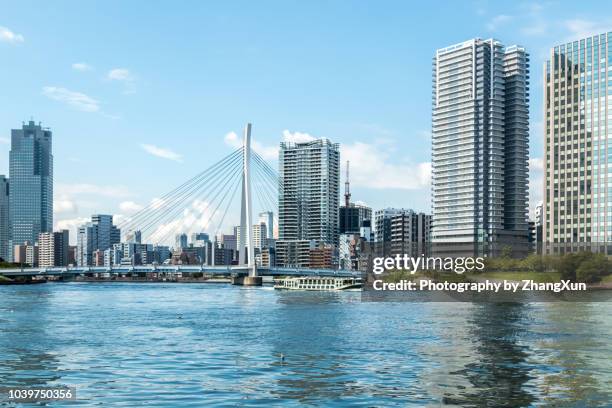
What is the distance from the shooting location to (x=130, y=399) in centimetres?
3809

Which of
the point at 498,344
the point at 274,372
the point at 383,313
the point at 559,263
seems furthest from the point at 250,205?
the point at 274,372

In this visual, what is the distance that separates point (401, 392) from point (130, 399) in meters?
13.3

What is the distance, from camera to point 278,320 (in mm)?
88500

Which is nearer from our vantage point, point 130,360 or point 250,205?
point 130,360

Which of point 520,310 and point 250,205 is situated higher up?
point 250,205

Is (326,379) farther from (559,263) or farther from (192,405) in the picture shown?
(559,263)

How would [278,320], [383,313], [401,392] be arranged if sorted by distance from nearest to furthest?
1. [401,392]
2. [278,320]
3. [383,313]

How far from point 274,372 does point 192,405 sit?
10.8 m

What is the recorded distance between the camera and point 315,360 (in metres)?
52.7

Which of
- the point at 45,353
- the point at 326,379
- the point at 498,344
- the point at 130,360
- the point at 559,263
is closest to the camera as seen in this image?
the point at 326,379

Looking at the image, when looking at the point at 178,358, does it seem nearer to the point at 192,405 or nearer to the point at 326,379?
the point at 326,379

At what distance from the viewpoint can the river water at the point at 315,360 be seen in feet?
129

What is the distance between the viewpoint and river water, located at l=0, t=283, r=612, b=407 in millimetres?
39406

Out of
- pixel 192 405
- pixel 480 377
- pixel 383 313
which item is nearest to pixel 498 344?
pixel 480 377
